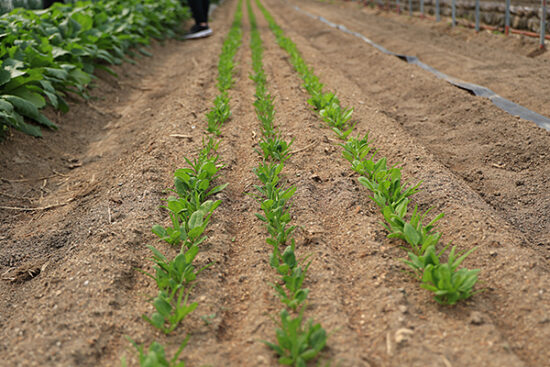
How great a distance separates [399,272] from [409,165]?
1.34 meters

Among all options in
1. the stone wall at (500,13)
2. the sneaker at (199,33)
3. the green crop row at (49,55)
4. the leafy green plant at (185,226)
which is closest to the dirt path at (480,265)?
the leafy green plant at (185,226)

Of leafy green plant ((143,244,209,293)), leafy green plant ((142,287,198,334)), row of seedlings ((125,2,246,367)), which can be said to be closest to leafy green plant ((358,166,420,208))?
row of seedlings ((125,2,246,367))

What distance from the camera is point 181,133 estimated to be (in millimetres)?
4133

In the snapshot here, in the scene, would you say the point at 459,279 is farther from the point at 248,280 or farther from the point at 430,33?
the point at 430,33

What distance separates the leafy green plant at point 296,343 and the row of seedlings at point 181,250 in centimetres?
35

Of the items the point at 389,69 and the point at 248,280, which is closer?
the point at 248,280

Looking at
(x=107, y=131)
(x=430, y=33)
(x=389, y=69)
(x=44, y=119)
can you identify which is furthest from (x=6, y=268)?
(x=430, y=33)

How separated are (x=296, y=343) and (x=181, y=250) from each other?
32.1 inches

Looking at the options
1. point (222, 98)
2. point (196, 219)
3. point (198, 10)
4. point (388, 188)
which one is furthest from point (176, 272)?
point (198, 10)

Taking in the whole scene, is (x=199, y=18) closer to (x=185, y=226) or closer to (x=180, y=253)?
(x=185, y=226)

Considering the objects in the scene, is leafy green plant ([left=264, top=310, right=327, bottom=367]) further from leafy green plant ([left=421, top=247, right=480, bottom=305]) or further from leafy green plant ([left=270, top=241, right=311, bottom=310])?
leafy green plant ([left=421, top=247, right=480, bottom=305])

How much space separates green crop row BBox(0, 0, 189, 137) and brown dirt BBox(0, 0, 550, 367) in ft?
0.99

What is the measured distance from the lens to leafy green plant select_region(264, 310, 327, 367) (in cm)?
169

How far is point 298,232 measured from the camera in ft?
8.57
